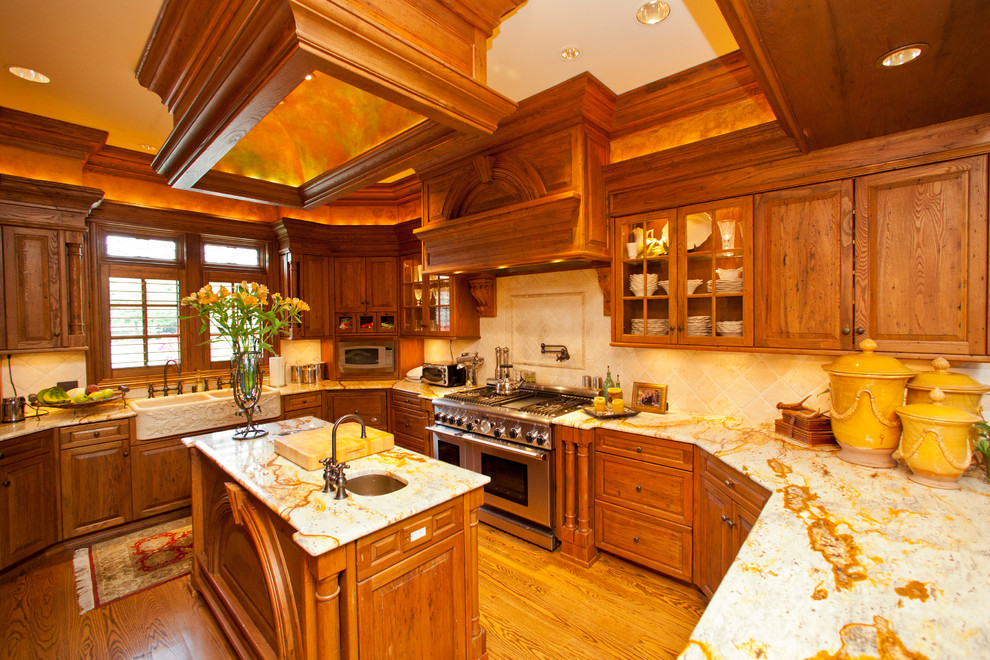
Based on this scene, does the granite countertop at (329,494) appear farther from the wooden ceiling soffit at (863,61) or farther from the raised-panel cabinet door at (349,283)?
the raised-panel cabinet door at (349,283)

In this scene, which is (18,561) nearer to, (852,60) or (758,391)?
(758,391)

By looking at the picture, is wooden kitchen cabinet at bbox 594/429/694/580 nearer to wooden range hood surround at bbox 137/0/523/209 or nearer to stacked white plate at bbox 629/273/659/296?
stacked white plate at bbox 629/273/659/296

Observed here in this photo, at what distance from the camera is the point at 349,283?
16.4ft

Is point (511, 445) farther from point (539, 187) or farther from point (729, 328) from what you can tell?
point (539, 187)

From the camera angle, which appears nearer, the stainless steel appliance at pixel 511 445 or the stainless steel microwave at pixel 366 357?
the stainless steel appliance at pixel 511 445

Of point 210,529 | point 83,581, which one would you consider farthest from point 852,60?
point 83,581

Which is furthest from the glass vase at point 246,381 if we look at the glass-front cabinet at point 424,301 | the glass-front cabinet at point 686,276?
the glass-front cabinet at point 686,276

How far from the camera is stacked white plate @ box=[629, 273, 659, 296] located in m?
2.95

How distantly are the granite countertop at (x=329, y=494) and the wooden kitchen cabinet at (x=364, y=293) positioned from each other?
8.74 ft

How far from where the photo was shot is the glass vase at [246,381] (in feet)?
8.17

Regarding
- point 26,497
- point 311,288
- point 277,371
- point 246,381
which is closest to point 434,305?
point 311,288

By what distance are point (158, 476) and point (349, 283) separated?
251 centimetres

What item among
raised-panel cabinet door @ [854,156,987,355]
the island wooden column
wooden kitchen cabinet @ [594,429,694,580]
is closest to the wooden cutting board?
the island wooden column

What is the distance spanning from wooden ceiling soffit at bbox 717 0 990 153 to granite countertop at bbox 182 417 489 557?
189cm
